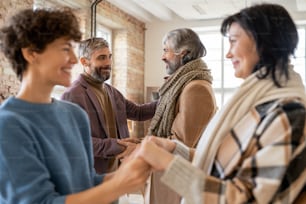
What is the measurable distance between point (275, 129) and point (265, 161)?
0.04 metres

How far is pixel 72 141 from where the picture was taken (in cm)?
59

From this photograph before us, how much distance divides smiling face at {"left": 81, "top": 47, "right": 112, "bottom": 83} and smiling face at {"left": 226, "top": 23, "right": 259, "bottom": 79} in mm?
668

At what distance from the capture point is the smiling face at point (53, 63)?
21.6 inches

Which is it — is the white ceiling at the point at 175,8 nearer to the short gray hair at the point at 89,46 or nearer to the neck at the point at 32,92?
the short gray hair at the point at 89,46

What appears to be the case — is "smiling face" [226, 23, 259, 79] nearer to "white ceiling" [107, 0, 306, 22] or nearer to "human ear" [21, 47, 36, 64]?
"human ear" [21, 47, 36, 64]

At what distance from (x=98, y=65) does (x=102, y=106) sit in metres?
0.14

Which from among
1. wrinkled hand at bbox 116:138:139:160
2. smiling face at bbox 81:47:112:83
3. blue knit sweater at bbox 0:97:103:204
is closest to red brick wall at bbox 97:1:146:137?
smiling face at bbox 81:47:112:83

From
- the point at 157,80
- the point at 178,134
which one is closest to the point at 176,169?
the point at 178,134

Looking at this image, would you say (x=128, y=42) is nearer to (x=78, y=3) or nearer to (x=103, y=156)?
(x=78, y=3)

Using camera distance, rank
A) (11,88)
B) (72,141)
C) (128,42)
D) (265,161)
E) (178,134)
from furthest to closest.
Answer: (128,42) → (11,88) → (178,134) → (72,141) → (265,161)

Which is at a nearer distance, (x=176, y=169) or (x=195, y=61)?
(x=176, y=169)

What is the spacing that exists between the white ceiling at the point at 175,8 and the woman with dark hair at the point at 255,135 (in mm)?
784

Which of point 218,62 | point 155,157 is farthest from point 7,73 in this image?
point 155,157

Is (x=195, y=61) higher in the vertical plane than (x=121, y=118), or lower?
higher
